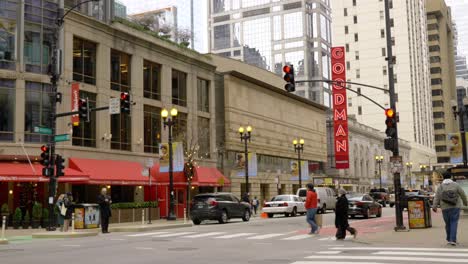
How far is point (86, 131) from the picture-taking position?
37406 mm

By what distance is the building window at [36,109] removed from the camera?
33.6m

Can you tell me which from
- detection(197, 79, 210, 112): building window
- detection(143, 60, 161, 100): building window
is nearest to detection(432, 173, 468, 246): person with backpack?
detection(143, 60, 161, 100): building window

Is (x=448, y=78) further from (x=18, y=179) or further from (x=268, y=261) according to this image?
(x=268, y=261)

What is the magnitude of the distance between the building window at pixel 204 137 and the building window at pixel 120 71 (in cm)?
896

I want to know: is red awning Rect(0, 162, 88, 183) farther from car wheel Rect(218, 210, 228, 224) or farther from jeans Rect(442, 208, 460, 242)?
jeans Rect(442, 208, 460, 242)

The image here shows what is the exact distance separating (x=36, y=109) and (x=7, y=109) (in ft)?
5.53

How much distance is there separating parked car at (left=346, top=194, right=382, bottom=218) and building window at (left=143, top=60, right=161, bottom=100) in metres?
17.5

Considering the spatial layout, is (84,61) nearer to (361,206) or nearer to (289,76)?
(289,76)

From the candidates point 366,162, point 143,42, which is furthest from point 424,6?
point 143,42

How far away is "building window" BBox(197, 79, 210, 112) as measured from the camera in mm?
50000

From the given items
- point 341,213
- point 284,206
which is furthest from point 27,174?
point 341,213

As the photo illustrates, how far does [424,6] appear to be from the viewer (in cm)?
15025

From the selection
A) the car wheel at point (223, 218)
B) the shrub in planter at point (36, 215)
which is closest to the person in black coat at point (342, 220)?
the car wheel at point (223, 218)

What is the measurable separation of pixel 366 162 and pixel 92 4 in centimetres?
6886
